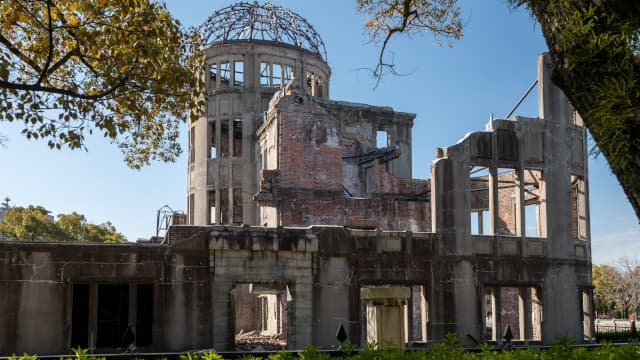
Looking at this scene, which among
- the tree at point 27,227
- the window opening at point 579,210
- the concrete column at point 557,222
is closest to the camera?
the concrete column at point 557,222

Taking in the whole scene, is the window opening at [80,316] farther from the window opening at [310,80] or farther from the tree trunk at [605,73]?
the window opening at [310,80]

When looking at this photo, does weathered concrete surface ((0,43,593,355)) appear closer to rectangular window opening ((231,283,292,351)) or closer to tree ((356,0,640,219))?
rectangular window opening ((231,283,292,351))

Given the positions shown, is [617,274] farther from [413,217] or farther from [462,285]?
[462,285]

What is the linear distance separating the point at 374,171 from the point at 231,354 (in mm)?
21397

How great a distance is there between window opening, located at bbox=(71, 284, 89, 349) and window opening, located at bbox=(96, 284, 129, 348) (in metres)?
0.33

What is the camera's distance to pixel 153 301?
1975 centimetres

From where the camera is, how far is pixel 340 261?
2191cm

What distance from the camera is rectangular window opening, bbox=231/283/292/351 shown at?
27.4 metres

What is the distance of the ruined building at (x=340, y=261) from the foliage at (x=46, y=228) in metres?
33.1

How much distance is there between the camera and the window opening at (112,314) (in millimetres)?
19234

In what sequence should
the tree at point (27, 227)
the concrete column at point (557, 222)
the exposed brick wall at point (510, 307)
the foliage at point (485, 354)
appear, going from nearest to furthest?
the foliage at point (485, 354) < the concrete column at point (557, 222) < the exposed brick wall at point (510, 307) < the tree at point (27, 227)

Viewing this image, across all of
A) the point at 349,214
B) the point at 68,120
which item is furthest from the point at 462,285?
the point at 68,120

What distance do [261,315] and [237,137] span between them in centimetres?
1291

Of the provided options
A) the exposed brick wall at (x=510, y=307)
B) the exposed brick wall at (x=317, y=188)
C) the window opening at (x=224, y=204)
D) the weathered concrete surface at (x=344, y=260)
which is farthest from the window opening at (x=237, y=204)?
the exposed brick wall at (x=510, y=307)
